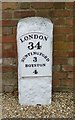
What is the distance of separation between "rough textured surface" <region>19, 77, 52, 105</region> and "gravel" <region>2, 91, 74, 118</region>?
0.07m

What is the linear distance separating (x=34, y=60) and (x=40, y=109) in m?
0.57

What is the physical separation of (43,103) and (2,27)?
3.35ft

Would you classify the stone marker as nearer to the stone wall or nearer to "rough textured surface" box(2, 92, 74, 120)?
"rough textured surface" box(2, 92, 74, 120)

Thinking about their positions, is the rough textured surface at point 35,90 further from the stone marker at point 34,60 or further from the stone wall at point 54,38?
the stone wall at point 54,38

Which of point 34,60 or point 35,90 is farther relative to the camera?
point 35,90

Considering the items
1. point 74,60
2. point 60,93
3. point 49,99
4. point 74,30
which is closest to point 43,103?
point 49,99

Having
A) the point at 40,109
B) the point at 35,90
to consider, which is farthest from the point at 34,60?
the point at 40,109

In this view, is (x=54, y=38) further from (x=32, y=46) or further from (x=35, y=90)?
(x=35, y=90)

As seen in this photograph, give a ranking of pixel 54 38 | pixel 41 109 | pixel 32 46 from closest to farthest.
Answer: pixel 32 46, pixel 41 109, pixel 54 38

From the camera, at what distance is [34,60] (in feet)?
13.5

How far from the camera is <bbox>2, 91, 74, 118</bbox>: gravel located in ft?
13.3

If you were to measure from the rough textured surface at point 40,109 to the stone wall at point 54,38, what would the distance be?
0.22 m

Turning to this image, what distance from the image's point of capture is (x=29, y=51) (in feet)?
13.4

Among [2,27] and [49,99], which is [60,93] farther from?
[2,27]
